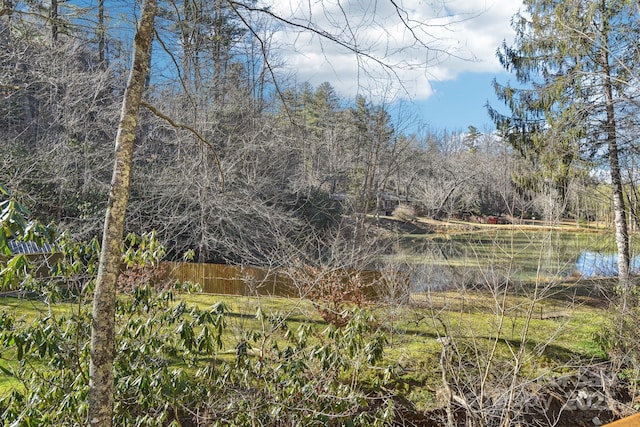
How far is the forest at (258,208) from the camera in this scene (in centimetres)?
287

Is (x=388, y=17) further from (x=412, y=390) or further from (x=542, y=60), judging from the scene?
(x=542, y=60)

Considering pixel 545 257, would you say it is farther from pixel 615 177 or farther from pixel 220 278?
pixel 220 278

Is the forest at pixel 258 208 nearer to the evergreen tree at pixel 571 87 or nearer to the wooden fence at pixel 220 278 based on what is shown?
→ the evergreen tree at pixel 571 87

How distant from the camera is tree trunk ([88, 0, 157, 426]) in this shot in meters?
1.99

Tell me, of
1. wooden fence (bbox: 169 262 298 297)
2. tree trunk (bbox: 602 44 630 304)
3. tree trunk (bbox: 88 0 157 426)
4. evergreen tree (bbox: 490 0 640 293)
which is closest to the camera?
tree trunk (bbox: 88 0 157 426)

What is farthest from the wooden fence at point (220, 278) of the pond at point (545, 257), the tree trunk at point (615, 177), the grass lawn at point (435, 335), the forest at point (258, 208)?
the tree trunk at point (615, 177)

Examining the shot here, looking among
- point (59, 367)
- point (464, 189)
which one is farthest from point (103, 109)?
point (464, 189)

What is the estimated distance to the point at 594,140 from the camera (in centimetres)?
993

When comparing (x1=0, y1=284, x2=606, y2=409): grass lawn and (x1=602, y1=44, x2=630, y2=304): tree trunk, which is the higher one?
(x1=602, y1=44, x2=630, y2=304): tree trunk

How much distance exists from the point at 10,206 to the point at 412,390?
17.8 feet

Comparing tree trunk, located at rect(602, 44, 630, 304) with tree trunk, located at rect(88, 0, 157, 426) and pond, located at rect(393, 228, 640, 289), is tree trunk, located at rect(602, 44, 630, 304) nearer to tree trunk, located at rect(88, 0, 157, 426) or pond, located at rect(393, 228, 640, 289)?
pond, located at rect(393, 228, 640, 289)

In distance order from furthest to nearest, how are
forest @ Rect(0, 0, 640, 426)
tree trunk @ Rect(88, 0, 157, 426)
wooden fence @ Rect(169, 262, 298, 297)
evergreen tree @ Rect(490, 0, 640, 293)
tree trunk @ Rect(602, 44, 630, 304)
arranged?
wooden fence @ Rect(169, 262, 298, 297) → evergreen tree @ Rect(490, 0, 640, 293) → tree trunk @ Rect(602, 44, 630, 304) → forest @ Rect(0, 0, 640, 426) → tree trunk @ Rect(88, 0, 157, 426)

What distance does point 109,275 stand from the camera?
1999 millimetres

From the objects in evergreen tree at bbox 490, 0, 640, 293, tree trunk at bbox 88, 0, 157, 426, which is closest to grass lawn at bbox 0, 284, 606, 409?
evergreen tree at bbox 490, 0, 640, 293
